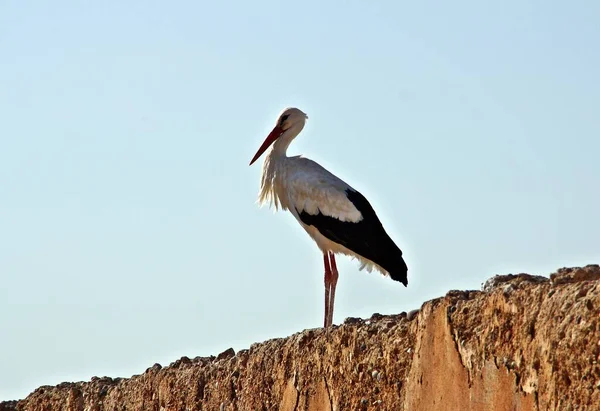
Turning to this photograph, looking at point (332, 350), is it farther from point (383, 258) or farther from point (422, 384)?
point (383, 258)

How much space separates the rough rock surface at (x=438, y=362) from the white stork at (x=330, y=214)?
196cm

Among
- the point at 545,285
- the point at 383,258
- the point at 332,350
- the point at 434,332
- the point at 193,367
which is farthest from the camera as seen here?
the point at 383,258

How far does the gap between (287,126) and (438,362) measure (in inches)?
223

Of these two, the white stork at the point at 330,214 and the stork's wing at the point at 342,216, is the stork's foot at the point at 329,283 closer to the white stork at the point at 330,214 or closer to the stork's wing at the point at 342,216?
the white stork at the point at 330,214

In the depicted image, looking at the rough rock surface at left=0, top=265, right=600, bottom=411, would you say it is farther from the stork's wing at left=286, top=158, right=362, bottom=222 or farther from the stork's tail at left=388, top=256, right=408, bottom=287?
the stork's wing at left=286, top=158, right=362, bottom=222

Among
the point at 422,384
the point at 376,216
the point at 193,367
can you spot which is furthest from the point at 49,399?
the point at 422,384

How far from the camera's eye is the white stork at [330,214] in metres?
11.8

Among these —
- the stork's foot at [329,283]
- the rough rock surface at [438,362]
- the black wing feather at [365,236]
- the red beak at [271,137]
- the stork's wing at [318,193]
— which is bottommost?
the rough rock surface at [438,362]

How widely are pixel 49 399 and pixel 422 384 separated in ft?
16.8

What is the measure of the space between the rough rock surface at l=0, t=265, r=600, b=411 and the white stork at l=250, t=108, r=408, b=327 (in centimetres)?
196

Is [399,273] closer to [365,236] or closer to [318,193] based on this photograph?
[365,236]

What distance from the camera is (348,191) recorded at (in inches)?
482

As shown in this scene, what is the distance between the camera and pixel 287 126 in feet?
42.4

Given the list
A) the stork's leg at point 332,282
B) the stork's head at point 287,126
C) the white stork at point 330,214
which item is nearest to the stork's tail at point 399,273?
the white stork at point 330,214
